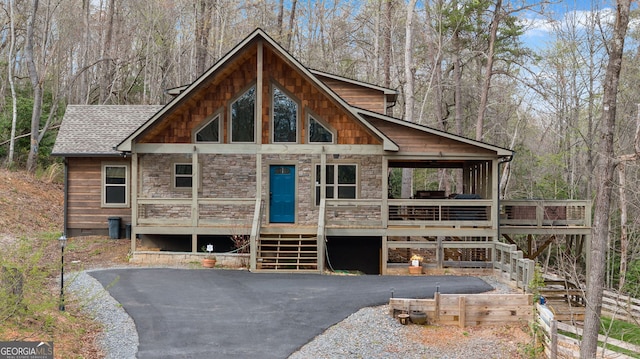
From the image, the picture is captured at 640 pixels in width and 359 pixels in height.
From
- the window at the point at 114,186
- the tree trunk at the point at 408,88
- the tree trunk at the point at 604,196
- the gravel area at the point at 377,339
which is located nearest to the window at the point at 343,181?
the tree trunk at the point at 408,88

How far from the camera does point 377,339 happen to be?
31.6 feet

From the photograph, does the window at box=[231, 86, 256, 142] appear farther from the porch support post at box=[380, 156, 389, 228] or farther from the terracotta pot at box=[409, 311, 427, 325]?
the terracotta pot at box=[409, 311, 427, 325]

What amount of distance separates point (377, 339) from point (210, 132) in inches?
384

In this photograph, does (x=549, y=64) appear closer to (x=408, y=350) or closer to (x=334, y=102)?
(x=334, y=102)

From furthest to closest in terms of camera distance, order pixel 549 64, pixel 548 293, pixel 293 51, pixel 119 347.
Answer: pixel 293 51 → pixel 549 64 → pixel 548 293 → pixel 119 347

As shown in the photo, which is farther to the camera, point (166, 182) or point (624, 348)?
point (166, 182)

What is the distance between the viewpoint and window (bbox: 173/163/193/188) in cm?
1814

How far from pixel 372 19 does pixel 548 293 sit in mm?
21327

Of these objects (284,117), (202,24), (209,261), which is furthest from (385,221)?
(202,24)

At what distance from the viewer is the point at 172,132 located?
1711 centimetres

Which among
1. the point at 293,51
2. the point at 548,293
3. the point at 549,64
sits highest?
the point at 293,51

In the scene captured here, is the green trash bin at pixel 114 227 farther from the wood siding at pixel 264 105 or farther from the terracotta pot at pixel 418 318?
the terracotta pot at pixel 418 318

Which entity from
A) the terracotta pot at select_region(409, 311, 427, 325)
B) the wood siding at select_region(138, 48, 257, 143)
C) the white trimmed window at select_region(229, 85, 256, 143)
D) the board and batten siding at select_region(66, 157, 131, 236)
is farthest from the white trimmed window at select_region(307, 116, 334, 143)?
Answer: the terracotta pot at select_region(409, 311, 427, 325)

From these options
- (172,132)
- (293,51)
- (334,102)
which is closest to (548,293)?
(334,102)
